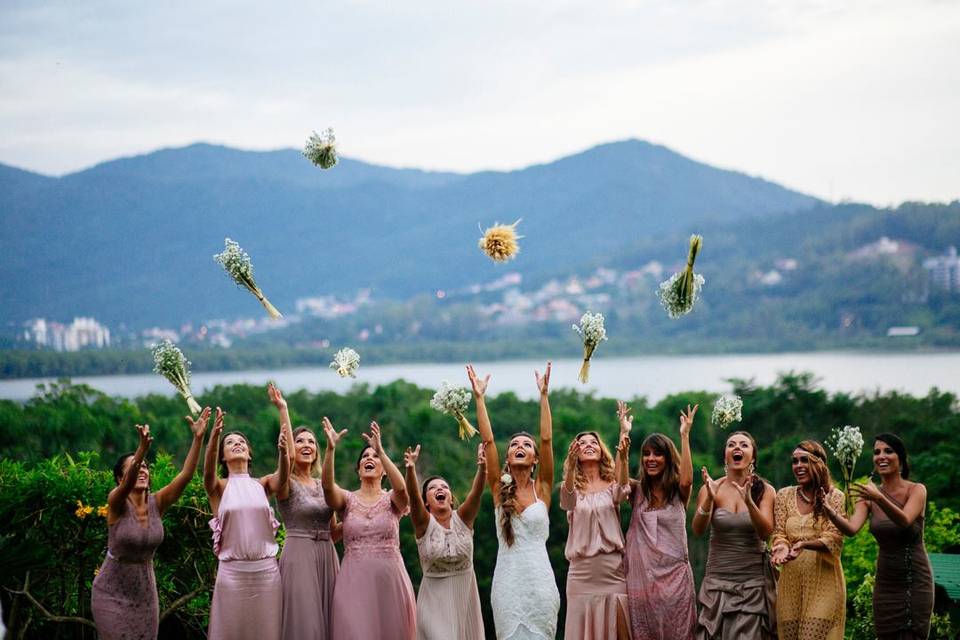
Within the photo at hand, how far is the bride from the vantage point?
820cm

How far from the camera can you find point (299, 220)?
130m

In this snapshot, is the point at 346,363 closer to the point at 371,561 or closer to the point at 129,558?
the point at 371,561

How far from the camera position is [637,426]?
4872cm

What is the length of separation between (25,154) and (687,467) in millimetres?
93784

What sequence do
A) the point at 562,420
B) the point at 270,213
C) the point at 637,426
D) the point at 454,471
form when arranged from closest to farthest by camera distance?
the point at 454,471, the point at 637,426, the point at 562,420, the point at 270,213

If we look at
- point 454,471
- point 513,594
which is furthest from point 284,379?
point 513,594

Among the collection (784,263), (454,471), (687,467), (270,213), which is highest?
(270,213)

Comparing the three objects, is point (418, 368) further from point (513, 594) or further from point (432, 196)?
point (513, 594)

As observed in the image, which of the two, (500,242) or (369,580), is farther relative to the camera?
(500,242)

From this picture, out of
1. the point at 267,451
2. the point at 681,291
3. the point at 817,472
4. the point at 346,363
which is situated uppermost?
the point at 681,291

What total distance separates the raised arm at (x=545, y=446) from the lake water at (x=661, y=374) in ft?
148

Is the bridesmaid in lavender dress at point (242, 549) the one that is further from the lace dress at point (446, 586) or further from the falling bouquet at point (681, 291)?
the falling bouquet at point (681, 291)

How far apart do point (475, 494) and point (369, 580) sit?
3.10 ft

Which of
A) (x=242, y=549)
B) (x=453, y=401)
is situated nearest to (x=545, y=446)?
(x=453, y=401)
